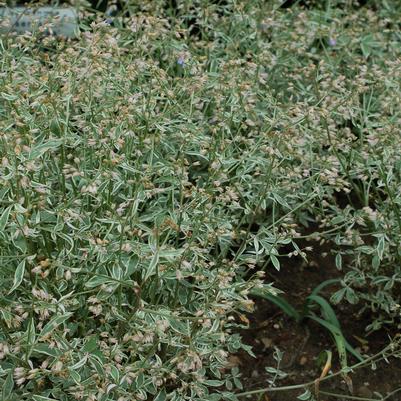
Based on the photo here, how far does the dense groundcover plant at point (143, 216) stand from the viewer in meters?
2.24

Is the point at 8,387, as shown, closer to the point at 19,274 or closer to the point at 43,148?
the point at 19,274

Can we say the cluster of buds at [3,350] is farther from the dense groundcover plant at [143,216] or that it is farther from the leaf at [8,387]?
the leaf at [8,387]

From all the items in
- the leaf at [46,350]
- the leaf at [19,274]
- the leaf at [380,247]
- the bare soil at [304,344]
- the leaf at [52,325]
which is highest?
the leaf at [19,274]

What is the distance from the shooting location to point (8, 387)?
7.46ft

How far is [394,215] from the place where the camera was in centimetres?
297

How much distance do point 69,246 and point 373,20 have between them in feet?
7.70

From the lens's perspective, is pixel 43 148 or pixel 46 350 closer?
pixel 46 350

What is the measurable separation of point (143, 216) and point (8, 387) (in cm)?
66

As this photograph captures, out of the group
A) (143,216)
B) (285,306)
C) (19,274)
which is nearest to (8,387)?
(19,274)

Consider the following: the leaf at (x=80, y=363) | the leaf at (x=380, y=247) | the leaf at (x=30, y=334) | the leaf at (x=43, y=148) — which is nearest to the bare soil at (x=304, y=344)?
the leaf at (x=380, y=247)

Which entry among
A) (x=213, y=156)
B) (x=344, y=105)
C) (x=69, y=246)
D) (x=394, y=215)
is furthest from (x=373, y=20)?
(x=69, y=246)

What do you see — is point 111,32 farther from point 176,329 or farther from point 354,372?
point 354,372

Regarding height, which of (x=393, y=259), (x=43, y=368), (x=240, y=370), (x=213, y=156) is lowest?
(x=240, y=370)

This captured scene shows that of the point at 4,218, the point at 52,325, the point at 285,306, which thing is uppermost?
the point at 4,218
